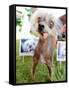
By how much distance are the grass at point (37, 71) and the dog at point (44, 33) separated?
2 centimetres

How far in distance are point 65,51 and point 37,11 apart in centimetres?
29

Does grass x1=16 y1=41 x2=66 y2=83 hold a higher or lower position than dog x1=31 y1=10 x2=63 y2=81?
lower

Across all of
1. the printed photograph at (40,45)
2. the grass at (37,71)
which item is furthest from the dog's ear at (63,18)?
Answer: the grass at (37,71)

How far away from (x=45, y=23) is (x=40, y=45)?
13cm

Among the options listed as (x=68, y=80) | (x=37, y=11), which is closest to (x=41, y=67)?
(x=68, y=80)

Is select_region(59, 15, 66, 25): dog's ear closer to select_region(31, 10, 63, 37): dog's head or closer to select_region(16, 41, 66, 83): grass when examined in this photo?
select_region(31, 10, 63, 37): dog's head

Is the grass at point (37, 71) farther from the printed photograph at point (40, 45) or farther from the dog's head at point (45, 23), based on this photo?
the dog's head at point (45, 23)

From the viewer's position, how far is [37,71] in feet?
5.69

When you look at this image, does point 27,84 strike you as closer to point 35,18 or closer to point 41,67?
point 41,67

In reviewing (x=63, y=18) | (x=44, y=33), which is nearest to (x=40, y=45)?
(x=44, y=33)

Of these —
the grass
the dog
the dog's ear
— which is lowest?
Answer: the grass

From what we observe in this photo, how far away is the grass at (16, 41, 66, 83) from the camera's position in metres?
1.68

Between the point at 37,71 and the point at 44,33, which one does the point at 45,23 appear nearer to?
the point at 44,33

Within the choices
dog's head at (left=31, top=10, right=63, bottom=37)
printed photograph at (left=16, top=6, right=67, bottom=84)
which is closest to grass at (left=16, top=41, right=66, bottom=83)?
printed photograph at (left=16, top=6, right=67, bottom=84)
